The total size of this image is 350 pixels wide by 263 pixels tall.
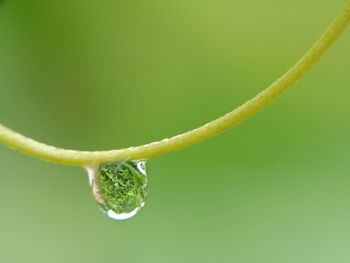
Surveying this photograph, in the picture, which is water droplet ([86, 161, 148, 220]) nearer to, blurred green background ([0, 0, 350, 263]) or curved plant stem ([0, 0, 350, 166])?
curved plant stem ([0, 0, 350, 166])

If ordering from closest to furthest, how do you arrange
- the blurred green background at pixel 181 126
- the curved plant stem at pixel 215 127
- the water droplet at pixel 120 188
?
1. the curved plant stem at pixel 215 127
2. the water droplet at pixel 120 188
3. the blurred green background at pixel 181 126

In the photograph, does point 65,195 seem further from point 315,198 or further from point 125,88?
point 315,198

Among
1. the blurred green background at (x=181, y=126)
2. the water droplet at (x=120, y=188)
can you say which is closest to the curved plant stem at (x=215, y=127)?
the water droplet at (x=120, y=188)

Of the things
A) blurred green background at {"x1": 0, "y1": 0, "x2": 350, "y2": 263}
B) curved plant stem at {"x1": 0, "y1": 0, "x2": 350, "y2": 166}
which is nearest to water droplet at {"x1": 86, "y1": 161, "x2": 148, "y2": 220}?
curved plant stem at {"x1": 0, "y1": 0, "x2": 350, "y2": 166}

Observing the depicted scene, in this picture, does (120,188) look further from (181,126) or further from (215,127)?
(181,126)

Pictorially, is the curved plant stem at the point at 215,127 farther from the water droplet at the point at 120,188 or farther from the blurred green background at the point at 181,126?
the blurred green background at the point at 181,126

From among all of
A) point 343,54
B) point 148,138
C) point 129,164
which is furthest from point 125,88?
point 129,164
